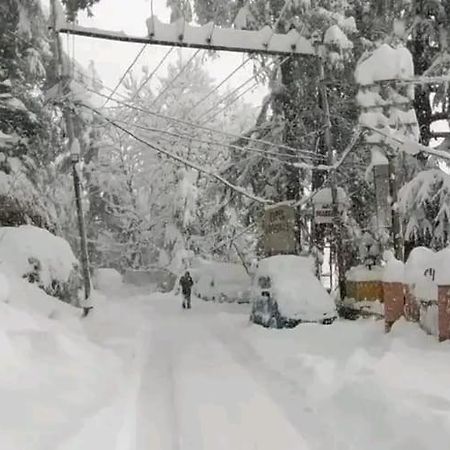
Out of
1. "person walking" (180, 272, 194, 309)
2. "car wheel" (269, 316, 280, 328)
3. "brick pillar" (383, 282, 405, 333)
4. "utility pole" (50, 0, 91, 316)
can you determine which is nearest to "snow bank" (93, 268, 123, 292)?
"person walking" (180, 272, 194, 309)

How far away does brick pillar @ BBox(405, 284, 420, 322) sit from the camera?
12000mm

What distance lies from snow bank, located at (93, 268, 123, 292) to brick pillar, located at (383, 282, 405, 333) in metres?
34.2

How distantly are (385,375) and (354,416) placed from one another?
5.50ft

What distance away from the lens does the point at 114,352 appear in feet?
43.0

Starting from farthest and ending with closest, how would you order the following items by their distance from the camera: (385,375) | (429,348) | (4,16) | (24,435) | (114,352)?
(4,16) < (114,352) < (429,348) < (385,375) < (24,435)

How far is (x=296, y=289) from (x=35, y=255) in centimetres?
689

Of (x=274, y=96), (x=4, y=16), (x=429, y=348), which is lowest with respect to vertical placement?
(x=429, y=348)

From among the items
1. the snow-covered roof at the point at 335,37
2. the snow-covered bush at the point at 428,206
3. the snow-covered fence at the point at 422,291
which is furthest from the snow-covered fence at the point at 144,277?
the snow-covered fence at the point at 422,291

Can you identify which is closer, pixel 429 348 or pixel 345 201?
pixel 429 348

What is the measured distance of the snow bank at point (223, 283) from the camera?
2864 cm

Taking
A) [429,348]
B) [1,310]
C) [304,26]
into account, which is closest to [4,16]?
[304,26]

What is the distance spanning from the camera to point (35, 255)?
16844 mm

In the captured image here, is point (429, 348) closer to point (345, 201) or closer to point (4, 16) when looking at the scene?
point (345, 201)

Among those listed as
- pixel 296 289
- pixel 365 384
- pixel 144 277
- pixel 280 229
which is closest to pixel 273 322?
pixel 296 289
